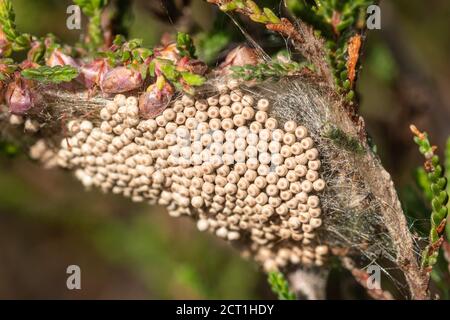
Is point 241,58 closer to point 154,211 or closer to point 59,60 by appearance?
point 59,60

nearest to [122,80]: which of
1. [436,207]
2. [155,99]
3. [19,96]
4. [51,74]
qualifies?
[155,99]

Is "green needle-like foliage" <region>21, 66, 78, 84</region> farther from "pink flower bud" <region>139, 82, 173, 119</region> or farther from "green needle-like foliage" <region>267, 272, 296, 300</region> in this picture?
"green needle-like foliage" <region>267, 272, 296, 300</region>

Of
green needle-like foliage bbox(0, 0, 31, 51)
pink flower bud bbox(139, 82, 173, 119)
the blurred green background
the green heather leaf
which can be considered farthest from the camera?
the blurred green background

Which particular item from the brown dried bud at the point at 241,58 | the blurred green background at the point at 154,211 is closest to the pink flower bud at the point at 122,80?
the brown dried bud at the point at 241,58

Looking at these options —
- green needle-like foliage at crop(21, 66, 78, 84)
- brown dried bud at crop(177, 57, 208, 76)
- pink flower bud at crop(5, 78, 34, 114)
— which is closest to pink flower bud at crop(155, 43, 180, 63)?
brown dried bud at crop(177, 57, 208, 76)

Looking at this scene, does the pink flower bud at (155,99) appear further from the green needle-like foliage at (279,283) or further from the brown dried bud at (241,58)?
the green needle-like foliage at (279,283)

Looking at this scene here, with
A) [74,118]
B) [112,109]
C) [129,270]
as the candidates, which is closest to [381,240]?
[112,109]

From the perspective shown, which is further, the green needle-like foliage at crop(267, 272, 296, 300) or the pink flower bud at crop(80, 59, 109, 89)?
the green needle-like foliage at crop(267, 272, 296, 300)
